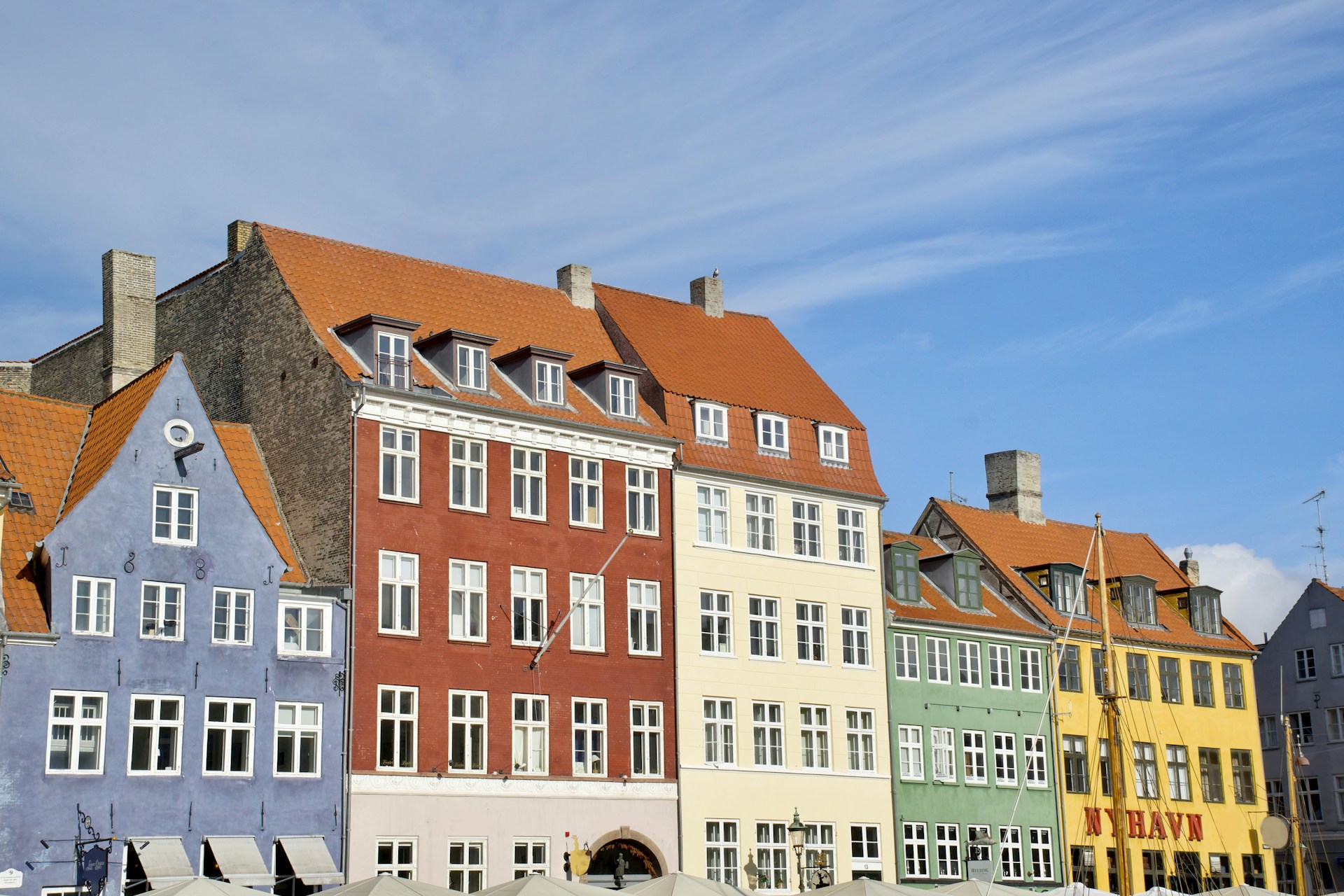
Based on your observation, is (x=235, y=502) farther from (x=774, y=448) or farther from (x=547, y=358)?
(x=774, y=448)

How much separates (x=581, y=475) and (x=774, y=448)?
24.5 ft

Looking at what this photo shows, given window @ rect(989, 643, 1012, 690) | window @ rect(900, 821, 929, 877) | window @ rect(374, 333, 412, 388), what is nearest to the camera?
window @ rect(374, 333, 412, 388)

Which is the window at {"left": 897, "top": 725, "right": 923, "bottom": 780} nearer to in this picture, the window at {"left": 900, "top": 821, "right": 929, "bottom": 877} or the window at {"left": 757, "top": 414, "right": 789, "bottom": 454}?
the window at {"left": 900, "top": 821, "right": 929, "bottom": 877}

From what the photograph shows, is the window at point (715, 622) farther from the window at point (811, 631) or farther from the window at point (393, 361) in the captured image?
the window at point (393, 361)

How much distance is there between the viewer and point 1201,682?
64.6m

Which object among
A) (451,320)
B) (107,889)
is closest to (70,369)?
(451,320)

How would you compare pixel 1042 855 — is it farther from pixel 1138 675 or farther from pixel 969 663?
pixel 1138 675

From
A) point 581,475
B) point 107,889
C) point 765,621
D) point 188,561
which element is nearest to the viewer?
point 107,889

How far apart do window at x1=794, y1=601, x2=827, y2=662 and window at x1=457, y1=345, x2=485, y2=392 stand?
11.7 meters

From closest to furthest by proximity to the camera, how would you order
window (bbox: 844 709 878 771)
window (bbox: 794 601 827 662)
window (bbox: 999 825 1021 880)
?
window (bbox: 794 601 827 662), window (bbox: 844 709 878 771), window (bbox: 999 825 1021 880)

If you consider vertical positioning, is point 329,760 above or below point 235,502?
below

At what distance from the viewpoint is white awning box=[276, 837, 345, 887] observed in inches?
1565

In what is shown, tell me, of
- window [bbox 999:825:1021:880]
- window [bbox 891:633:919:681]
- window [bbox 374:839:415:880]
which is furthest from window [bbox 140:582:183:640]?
window [bbox 999:825:1021:880]

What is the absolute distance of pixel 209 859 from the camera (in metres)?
39.1
